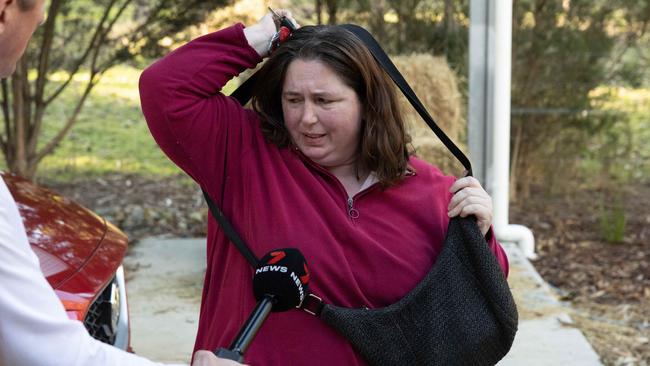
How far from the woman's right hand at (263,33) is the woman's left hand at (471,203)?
2.26ft

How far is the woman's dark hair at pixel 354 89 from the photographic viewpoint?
2.94 m

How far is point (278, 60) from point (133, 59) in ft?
18.6

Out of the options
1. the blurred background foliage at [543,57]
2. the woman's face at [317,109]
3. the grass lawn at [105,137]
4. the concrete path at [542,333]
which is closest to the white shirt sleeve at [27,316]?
the woman's face at [317,109]

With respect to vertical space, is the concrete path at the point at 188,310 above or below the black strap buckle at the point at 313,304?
below

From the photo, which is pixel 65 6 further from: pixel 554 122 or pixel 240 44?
pixel 240 44

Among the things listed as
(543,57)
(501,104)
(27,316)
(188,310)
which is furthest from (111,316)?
(543,57)

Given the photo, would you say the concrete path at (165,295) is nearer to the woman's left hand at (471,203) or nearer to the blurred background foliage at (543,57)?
the blurred background foliage at (543,57)

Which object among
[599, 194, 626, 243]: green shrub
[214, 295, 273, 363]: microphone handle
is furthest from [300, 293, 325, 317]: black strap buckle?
[599, 194, 626, 243]: green shrub

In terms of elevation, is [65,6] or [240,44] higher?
[240,44]

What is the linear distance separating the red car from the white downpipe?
4.34 metres

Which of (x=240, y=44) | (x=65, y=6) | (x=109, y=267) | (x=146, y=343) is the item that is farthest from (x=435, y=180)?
(x=65, y=6)

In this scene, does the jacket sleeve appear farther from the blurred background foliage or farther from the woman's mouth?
the blurred background foliage

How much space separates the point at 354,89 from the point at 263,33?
321 mm

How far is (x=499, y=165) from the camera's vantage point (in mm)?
8039
